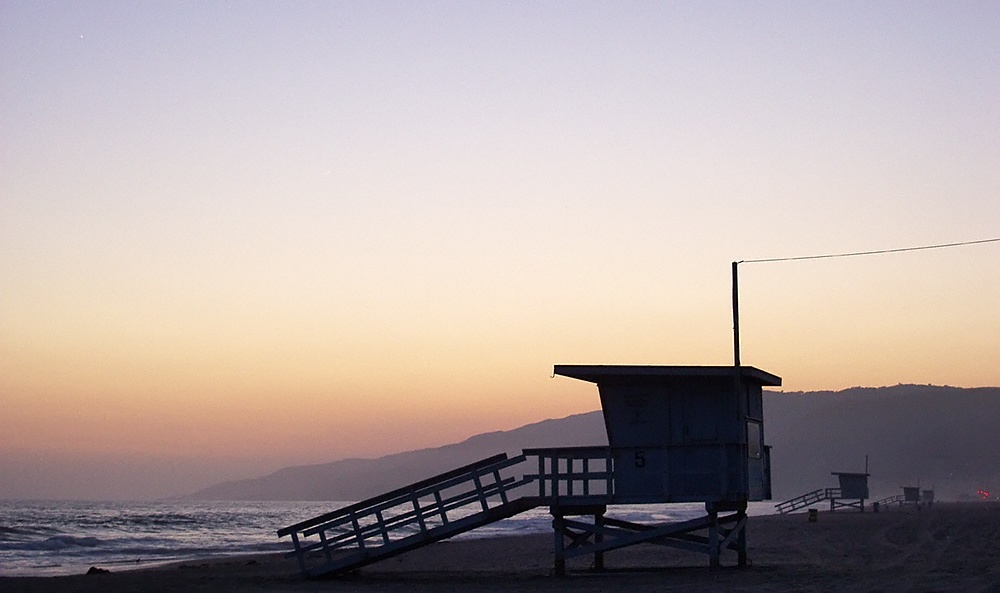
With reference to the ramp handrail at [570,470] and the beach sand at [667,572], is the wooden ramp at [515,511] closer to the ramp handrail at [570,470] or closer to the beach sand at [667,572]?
the ramp handrail at [570,470]

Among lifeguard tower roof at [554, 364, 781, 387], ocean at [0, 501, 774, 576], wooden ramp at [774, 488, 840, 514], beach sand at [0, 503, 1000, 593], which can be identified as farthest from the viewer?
wooden ramp at [774, 488, 840, 514]

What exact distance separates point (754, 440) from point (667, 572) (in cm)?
322

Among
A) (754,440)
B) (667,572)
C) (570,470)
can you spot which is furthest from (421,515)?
(754,440)

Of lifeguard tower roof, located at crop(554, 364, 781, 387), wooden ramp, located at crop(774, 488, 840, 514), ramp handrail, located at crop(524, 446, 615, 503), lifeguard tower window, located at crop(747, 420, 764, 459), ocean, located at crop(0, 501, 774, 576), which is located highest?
lifeguard tower roof, located at crop(554, 364, 781, 387)

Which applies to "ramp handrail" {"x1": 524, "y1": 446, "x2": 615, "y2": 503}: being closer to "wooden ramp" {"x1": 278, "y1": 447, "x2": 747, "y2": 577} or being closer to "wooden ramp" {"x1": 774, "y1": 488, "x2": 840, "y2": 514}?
"wooden ramp" {"x1": 278, "y1": 447, "x2": 747, "y2": 577}

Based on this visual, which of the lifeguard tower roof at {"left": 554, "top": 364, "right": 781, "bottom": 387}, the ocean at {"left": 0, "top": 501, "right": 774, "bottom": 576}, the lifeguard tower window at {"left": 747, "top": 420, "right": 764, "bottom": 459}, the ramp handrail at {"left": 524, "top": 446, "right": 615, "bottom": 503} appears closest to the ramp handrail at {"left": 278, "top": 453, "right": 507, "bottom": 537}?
the ramp handrail at {"left": 524, "top": 446, "right": 615, "bottom": 503}

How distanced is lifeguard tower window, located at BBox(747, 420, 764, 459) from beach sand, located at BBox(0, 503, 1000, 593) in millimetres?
2284

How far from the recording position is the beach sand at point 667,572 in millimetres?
18156

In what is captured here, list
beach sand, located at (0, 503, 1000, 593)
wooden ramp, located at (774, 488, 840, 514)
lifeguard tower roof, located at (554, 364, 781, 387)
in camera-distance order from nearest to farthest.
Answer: beach sand, located at (0, 503, 1000, 593) → lifeguard tower roof, located at (554, 364, 781, 387) → wooden ramp, located at (774, 488, 840, 514)

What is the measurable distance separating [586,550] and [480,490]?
2.71 m

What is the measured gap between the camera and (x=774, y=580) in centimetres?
1877

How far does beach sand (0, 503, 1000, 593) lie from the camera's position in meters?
18.2

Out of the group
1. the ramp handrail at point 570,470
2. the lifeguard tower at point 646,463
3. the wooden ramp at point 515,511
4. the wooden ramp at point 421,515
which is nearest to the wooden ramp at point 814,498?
the wooden ramp at point 515,511

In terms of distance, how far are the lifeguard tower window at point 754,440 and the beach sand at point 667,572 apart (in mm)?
2284
